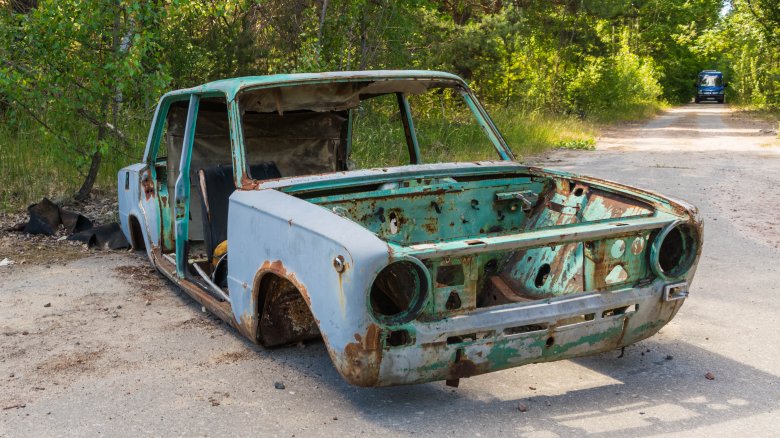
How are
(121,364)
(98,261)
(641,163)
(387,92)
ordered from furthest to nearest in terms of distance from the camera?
(641,163), (98,261), (387,92), (121,364)

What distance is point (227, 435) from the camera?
11.0 feet

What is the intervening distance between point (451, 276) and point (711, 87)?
60749 millimetres

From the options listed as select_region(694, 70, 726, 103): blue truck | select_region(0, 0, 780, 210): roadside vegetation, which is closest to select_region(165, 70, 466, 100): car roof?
select_region(0, 0, 780, 210): roadside vegetation

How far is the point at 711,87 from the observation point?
5859 cm

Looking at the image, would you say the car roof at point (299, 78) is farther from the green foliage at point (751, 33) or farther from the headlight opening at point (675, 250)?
the green foliage at point (751, 33)

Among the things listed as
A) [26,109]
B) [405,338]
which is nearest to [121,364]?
[405,338]

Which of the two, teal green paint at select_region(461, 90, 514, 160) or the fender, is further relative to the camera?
teal green paint at select_region(461, 90, 514, 160)

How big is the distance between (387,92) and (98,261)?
3073 mm

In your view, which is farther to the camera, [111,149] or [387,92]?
[111,149]

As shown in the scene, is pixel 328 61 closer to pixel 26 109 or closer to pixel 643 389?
pixel 26 109

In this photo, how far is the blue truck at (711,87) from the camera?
192ft

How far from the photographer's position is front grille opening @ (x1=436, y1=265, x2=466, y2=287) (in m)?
3.44

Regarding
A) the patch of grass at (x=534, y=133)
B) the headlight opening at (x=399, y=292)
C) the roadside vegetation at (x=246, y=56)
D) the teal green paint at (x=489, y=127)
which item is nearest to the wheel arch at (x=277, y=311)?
the headlight opening at (x=399, y=292)

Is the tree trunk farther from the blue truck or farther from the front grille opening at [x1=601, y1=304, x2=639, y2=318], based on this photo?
the blue truck
